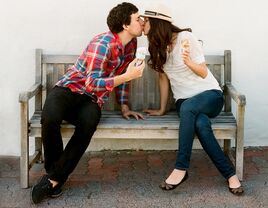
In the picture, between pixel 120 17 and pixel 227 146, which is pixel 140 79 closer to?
pixel 120 17

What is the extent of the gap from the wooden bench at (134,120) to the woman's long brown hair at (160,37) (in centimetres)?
50

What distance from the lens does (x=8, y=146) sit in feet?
17.7

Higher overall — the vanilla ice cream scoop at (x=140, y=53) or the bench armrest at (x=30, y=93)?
the vanilla ice cream scoop at (x=140, y=53)

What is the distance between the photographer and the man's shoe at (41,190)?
4254 mm

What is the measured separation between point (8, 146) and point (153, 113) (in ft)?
4.79

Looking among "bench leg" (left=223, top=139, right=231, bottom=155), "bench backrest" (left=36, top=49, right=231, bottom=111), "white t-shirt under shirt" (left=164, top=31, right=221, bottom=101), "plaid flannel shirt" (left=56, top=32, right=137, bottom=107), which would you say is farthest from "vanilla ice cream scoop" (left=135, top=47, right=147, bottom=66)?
"bench leg" (left=223, top=139, right=231, bottom=155)

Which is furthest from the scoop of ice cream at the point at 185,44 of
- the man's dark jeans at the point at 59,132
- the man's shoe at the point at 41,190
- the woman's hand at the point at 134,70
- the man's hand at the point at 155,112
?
the man's shoe at the point at 41,190

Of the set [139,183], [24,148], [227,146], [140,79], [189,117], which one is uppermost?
[140,79]

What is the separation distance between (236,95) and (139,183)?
3.49ft

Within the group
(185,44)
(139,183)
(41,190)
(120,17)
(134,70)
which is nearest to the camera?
(41,190)

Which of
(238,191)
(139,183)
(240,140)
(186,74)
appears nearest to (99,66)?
(186,74)

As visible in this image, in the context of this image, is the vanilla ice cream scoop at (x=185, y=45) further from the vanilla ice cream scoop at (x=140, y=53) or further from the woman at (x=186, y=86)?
the vanilla ice cream scoop at (x=140, y=53)

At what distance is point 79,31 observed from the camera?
5.22m

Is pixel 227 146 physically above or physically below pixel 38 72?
below
